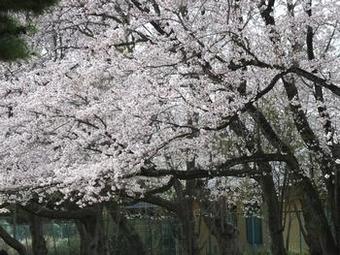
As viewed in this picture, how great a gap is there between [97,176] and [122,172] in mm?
346

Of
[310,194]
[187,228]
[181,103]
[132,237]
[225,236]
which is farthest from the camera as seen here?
[132,237]

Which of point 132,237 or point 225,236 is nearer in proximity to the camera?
point 225,236

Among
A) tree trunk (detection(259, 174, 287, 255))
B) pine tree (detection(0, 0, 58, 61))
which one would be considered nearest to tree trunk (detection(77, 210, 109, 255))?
tree trunk (detection(259, 174, 287, 255))

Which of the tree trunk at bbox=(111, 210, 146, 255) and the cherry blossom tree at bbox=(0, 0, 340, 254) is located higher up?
the cherry blossom tree at bbox=(0, 0, 340, 254)

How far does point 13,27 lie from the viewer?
19.3 ft

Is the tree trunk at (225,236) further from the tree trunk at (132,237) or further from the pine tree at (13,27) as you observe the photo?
the pine tree at (13,27)

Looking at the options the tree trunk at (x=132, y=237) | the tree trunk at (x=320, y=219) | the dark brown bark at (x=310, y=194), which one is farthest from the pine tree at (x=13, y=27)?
the tree trunk at (x=132, y=237)

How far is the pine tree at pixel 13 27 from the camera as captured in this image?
566 cm

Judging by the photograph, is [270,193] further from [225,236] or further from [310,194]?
[225,236]

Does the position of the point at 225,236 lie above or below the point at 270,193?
below

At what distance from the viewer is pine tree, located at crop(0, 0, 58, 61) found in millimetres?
5656

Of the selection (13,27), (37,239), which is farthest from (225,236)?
(13,27)

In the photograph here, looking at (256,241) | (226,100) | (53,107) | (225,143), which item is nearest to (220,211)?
(225,143)

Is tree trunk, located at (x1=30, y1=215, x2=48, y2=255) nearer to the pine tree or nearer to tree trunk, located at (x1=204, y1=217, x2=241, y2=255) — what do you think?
tree trunk, located at (x1=204, y1=217, x2=241, y2=255)
